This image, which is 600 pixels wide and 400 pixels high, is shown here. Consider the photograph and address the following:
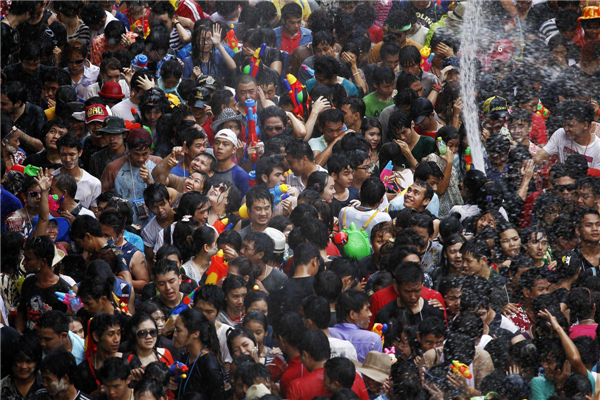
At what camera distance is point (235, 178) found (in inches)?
368

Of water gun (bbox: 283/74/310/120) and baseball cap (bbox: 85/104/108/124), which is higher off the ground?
baseball cap (bbox: 85/104/108/124)

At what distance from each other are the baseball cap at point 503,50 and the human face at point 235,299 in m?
5.95

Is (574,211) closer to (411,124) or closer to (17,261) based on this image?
(411,124)

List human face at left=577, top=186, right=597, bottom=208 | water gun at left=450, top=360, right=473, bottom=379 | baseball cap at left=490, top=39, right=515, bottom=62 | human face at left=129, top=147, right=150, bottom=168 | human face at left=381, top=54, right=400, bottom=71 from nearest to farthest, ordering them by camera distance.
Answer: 1. water gun at left=450, top=360, right=473, bottom=379
2. human face at left=577, top=186, right=597, bottom=208
3. human face at left=129, top=147, right=150, bottom=168
4. human face at left=381, top=54, right=400, bottom=71
5. baseball cap at left=490, top=39, right=515, bottom=62

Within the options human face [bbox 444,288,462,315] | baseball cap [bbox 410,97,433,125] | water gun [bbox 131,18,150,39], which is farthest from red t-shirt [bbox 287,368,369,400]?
water gun [bbox 131,18,150,39]

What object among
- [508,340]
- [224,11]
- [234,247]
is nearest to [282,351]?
[234,247]

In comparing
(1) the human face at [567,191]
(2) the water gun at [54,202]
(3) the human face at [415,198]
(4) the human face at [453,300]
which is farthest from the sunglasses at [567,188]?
(2) the water gun at [54,202]

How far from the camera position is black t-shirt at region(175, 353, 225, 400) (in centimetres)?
677

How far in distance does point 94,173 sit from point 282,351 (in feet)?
11.3

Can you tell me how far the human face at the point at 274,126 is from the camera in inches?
393

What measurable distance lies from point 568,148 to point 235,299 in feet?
14.8

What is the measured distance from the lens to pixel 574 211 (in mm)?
8984

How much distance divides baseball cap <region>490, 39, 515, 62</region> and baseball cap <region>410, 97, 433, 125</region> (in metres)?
2.17

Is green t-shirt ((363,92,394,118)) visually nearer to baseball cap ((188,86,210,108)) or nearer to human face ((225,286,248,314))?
baseball cap ((188,86,210,108))
